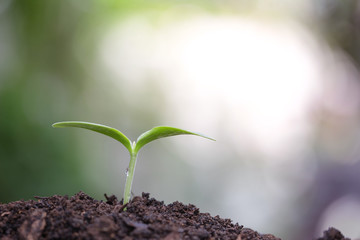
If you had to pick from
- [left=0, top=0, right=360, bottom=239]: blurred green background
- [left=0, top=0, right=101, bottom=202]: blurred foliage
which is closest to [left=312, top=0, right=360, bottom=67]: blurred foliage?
[left=0, top=0, right=360, bottom=239]: blurred green background

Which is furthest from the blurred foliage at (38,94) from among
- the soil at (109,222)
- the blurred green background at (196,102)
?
the soil at (109,222)

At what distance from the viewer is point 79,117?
438cm

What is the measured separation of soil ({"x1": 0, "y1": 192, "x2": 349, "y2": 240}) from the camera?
0.65 meters

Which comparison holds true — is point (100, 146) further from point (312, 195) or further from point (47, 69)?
point (312, 195)

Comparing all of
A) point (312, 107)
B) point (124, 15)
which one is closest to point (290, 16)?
point (312, 107)

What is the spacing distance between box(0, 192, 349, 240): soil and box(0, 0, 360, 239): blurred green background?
248cm

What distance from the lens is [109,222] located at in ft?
2.12

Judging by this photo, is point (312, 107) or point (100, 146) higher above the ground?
point (312, 107)

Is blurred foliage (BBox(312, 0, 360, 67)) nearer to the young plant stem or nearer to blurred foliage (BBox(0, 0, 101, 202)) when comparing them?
blurred foliage (BBox(0, 0, 101, 202))

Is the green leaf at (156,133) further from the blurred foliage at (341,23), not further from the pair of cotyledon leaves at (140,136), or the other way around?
the blurred foliage at (341,23)

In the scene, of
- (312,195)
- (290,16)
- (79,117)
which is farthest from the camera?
(290,16)

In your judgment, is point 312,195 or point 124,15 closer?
point 312,195

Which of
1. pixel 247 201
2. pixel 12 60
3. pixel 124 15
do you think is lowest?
pixel 247 201

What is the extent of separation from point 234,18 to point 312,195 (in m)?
2.27
